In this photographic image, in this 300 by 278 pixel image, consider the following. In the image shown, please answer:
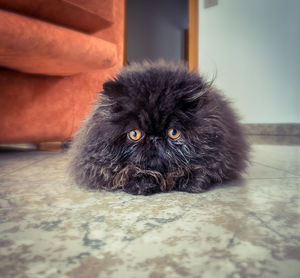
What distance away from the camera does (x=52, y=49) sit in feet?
4.50

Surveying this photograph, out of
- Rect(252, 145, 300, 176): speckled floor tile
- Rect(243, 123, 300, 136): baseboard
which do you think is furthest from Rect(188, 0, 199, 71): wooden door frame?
Rect(252, 145, 300, 176): speckled floor tile

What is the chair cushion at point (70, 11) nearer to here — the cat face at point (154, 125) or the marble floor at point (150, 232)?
the cat face at point (154, 125)

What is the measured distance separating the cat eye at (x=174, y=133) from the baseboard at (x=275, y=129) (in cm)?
211

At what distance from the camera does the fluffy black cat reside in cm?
88

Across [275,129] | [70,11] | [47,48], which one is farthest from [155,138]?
[275,129]

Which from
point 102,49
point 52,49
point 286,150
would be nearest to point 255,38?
point 286,150

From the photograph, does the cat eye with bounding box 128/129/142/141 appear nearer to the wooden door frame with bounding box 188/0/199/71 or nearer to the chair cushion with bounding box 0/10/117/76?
the chair cushion with bounding box 0/10/117/76

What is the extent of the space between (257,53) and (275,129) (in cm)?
85

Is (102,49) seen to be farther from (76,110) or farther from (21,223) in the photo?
(21,223)

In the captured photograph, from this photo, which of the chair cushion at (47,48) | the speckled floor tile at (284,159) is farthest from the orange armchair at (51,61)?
the speckled floor tile at (284,159)

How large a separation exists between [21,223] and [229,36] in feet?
9.92

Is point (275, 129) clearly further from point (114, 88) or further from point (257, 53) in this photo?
point (114, 88)

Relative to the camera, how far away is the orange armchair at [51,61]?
51.0 inches

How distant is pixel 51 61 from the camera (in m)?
1.46
